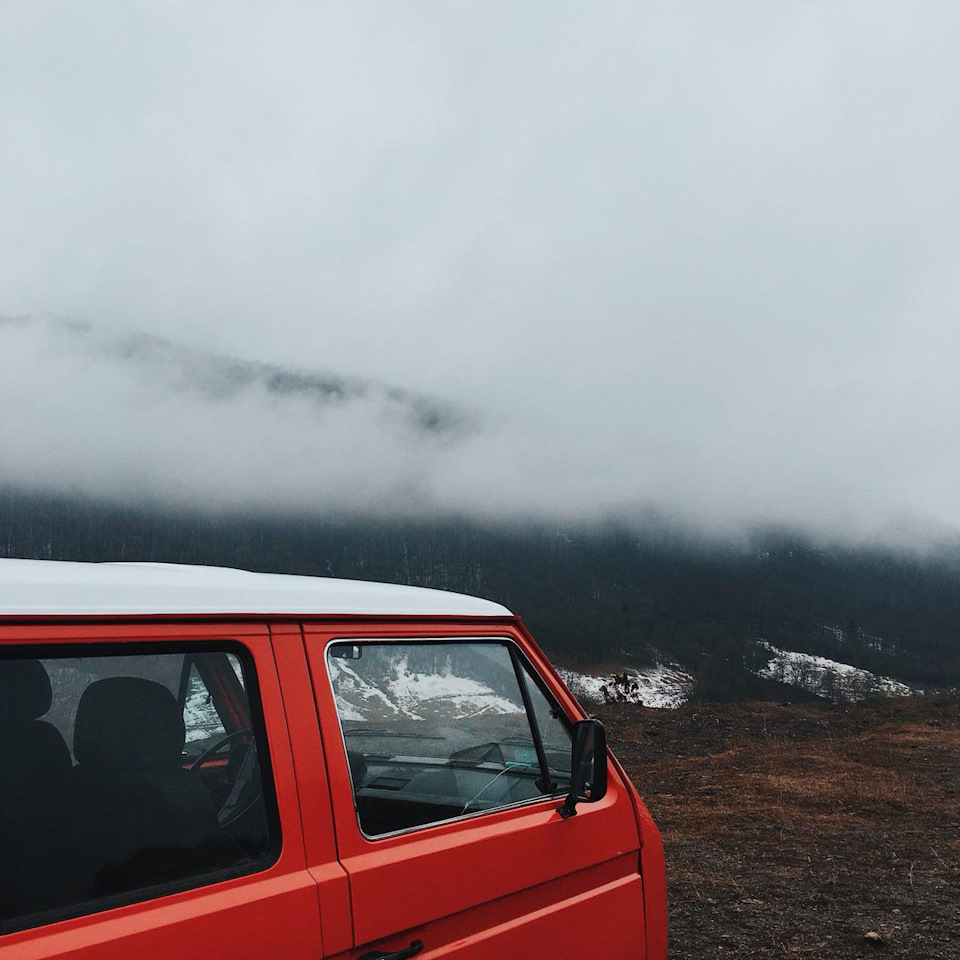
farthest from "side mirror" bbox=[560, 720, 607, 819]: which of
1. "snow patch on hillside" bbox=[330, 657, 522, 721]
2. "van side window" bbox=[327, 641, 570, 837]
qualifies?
"snow patch on hillside" bbox=[330, 657, 522, 721]

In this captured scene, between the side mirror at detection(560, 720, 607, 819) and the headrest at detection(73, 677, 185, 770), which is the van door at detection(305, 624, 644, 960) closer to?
the side mirror at detection(560, 720, 607, 819)

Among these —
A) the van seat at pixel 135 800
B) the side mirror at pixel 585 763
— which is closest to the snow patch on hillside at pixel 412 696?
the side mirror at pixel 585 763

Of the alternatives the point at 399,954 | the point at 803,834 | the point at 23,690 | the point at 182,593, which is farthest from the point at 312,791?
the point at 803,834

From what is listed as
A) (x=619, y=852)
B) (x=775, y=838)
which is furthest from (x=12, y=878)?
(x=775, y=838)

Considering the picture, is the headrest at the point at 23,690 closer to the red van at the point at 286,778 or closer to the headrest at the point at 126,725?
the red van at the point at 286,778

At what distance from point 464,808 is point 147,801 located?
105 centimetres

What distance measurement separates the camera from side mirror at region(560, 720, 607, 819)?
2773 millimetres

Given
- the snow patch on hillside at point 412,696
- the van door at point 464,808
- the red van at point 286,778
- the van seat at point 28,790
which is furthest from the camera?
the snow patch on hillside at point 412,696

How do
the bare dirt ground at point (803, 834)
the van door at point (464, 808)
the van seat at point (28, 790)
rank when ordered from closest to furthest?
the van seat at point (28, 790) → the van door at point (464, 808) → the bare dirt ground at point (803, 834)

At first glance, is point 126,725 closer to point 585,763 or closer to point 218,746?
point 218,746

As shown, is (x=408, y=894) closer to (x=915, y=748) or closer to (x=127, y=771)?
(x=127, y=771)

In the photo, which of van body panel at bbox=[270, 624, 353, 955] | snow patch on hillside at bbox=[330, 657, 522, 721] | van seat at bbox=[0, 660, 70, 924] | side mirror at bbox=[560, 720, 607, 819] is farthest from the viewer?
side mirror at bbox=[560, 720, 607, 819]

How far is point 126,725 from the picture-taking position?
203 cm

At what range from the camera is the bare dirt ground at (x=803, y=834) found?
591 cm
